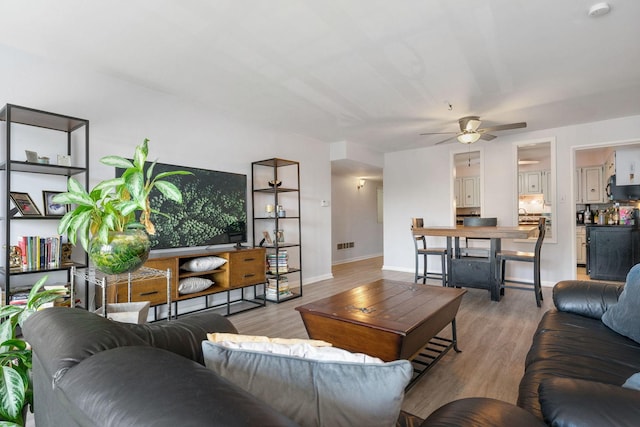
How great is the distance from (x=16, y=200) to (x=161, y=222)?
3.72 feet

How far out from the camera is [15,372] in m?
1.27

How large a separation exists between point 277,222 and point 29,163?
2569 millimetres

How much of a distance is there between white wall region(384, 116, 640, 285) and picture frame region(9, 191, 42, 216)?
18.3ft

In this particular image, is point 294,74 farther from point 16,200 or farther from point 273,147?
point 16,200

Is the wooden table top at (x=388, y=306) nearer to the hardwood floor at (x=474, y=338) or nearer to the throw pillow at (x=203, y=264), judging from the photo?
the hardwood floor at (x=474, y=338)

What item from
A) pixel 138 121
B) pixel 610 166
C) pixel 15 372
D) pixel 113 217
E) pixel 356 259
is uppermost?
pixel 138 121

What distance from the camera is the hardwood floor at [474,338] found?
2.04 metres

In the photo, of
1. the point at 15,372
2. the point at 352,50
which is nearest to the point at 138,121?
the point at 352,50

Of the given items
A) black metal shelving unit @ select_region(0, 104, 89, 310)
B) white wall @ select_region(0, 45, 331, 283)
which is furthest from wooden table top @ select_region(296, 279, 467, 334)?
white wall @ select_region(0, 45, 331, 283)

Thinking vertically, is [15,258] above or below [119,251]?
below

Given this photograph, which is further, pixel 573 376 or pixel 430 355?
pixel 430 355

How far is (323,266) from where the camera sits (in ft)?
18.7

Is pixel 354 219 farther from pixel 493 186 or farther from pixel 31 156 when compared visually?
pixel 31 156

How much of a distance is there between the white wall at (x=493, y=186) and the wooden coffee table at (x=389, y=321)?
3.50 m
